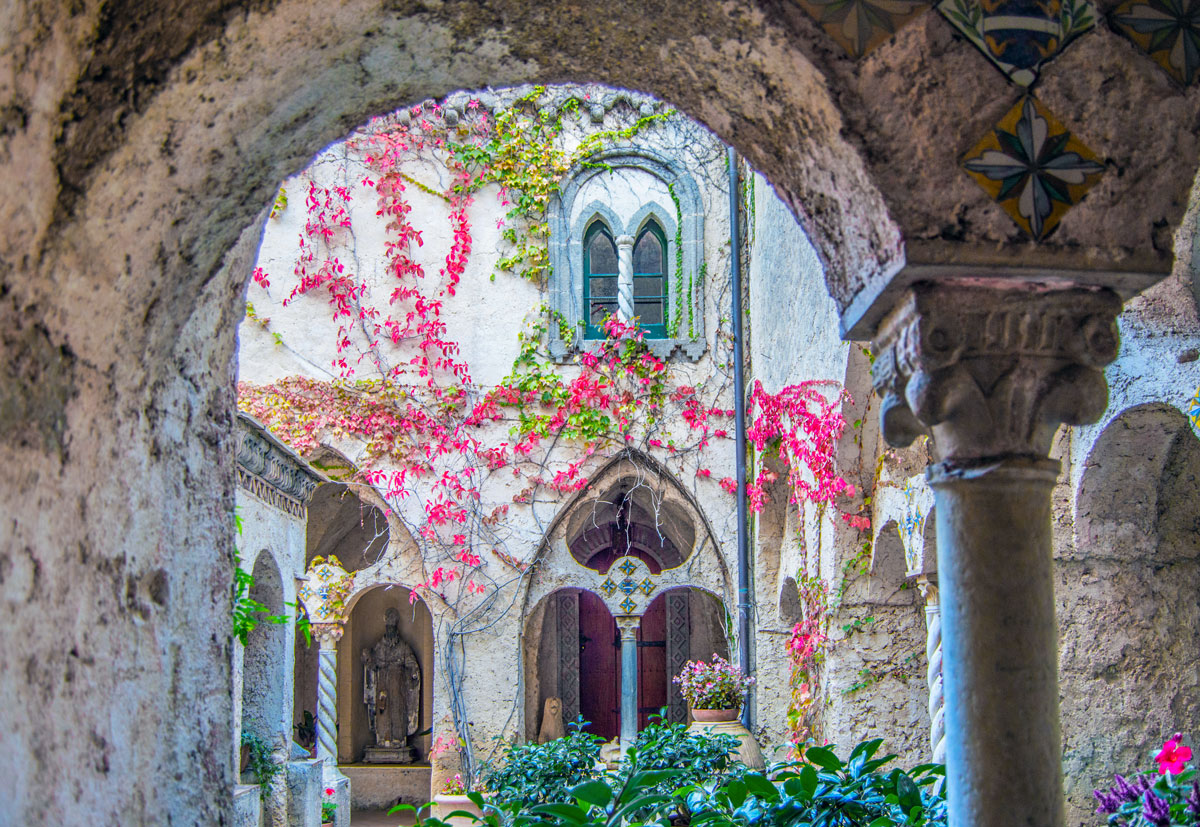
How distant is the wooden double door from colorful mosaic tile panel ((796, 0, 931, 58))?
9880 millimetres

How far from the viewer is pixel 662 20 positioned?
183 centimetres

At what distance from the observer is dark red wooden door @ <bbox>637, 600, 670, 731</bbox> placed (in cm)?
1121

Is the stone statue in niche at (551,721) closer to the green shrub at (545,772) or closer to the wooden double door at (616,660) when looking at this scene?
the wooden double door at (616,660)

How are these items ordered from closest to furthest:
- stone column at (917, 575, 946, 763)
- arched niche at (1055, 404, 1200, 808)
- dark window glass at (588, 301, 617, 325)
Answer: arched niche at (1055, 404, 1200, 808)
stone column at (917, 575, 946, 763)
dark window glass at (588, 301, 617, 325)

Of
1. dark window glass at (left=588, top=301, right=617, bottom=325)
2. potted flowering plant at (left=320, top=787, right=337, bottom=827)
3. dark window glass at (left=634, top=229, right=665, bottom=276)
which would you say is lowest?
potted flowering plant at (left=320, top=787, right=337, bottom=827)

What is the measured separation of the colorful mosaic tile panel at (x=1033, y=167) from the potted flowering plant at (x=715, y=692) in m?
5.85

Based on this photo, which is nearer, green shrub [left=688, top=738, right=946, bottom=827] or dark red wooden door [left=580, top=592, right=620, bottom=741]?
green shrub [left=688, top=738, right=946, bottom=827]

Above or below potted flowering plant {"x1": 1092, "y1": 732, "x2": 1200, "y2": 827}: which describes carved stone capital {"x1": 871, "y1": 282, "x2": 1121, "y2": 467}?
above

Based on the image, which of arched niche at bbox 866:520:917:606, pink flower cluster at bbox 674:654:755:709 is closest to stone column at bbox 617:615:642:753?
pink flower cluster at bbox 674:654:755:709

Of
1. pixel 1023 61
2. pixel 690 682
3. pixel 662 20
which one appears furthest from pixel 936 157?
pixel 690 682

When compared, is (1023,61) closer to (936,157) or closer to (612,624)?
(936,157)

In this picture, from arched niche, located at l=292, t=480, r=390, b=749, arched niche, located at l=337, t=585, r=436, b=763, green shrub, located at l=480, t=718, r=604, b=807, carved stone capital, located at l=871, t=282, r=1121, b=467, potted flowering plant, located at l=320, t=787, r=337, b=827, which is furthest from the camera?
arched niche, located at l=337, t=585, r=436, b=763

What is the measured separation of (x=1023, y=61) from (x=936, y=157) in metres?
0.21

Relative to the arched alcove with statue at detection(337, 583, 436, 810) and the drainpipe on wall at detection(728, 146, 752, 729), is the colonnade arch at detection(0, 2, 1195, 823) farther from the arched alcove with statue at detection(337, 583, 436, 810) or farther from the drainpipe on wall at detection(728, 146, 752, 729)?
the arched alcove with statue at detection(337, 583, 436, 810)
